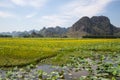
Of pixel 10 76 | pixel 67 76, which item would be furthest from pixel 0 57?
pixel 67 76

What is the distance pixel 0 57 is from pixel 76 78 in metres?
13.4

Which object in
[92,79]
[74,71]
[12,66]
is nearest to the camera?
[92,79]

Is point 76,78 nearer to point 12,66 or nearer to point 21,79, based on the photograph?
point 21,79

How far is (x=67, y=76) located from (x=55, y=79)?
1785 mm

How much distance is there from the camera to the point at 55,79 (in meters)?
16.4

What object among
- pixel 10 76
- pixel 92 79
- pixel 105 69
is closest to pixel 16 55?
pixel 10 76

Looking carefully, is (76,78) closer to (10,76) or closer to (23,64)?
(10,76)

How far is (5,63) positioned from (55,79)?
32.0 ft

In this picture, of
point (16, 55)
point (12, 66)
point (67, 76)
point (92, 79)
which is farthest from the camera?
point (16, 55)

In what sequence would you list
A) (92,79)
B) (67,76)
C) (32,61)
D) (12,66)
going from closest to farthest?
(92,79) → (67,76) → (12,66) → (32,61)

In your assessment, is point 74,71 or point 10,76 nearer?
point 10,76

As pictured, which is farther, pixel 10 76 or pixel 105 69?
pixel 105 69

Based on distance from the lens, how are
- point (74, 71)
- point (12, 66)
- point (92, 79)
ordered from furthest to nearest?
1. point (12, 66)
2. point (74, 71)
3. point (92, 79)

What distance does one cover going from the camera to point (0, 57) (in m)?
27.4
